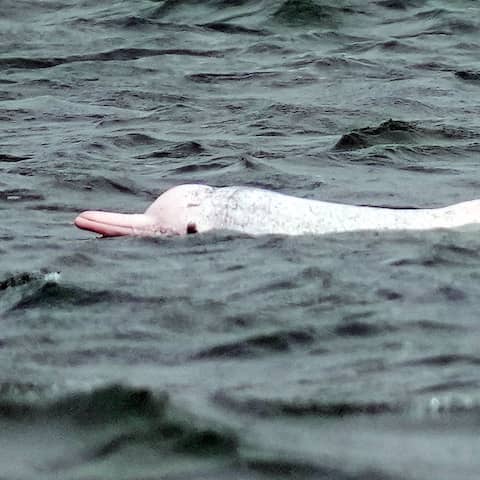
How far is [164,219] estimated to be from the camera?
7691mm

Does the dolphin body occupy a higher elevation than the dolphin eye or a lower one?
higher

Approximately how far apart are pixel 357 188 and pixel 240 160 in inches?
53.8

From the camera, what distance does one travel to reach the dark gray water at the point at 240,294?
4.68m

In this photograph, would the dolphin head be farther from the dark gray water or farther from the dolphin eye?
the dark gray water

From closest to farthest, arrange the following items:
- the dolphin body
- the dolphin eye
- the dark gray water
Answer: the dark gray water
the dolphin body
the dolphin eye

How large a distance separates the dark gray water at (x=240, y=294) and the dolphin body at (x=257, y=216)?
11cm

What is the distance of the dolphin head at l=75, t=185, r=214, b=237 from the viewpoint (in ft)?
25.1

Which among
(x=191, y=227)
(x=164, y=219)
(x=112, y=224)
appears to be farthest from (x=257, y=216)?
(x=112, y=224)

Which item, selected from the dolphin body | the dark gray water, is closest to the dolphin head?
the dolphin body

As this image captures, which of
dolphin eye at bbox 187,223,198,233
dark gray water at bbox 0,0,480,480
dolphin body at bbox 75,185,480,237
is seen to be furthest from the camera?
dolphin eye at bbox 187,223,198,233

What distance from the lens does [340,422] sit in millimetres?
4797

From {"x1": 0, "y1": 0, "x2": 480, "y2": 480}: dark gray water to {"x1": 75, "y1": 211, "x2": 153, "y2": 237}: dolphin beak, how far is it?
0.42 feet

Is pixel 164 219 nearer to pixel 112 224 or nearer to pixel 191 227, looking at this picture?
pixel 191 227

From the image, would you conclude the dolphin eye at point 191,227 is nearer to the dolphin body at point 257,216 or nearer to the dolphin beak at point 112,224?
the dolphin body at point 257,216
